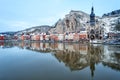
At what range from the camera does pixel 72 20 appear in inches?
7628

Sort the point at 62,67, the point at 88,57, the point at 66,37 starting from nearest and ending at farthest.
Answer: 1. the point at 62,67
2. the point at 88,57
3. the point at 66,37

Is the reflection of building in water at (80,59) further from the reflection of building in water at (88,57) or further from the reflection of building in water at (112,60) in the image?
the reflection of building in water at (112,60)

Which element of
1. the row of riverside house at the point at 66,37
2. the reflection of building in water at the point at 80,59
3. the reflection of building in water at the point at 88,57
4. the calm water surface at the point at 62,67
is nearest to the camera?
the calm water surface at the point at 62,67

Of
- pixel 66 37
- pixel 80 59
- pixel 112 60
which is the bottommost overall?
pixel 80 59

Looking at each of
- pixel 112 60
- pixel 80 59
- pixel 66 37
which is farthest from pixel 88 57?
pixel 66 37

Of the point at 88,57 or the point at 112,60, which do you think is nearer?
the point at 112,60

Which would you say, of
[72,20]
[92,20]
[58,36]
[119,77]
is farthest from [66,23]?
[119,77]

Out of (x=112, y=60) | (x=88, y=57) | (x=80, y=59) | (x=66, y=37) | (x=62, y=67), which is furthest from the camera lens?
(x=66, y=37)

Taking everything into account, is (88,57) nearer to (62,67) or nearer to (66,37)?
(62,67)

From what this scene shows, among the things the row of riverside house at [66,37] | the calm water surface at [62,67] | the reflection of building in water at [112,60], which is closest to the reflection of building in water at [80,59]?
the calm water surface at [62,67]

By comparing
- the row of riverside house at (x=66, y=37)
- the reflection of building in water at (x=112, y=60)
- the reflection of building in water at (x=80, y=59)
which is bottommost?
the reflection of building in water at (x=80, y=59)

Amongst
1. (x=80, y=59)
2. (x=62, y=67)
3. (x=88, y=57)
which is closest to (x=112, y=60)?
(x=80, y=59)

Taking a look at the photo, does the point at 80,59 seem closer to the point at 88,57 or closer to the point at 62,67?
the point at 88,57

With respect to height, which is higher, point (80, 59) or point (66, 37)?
point (66, 37)
